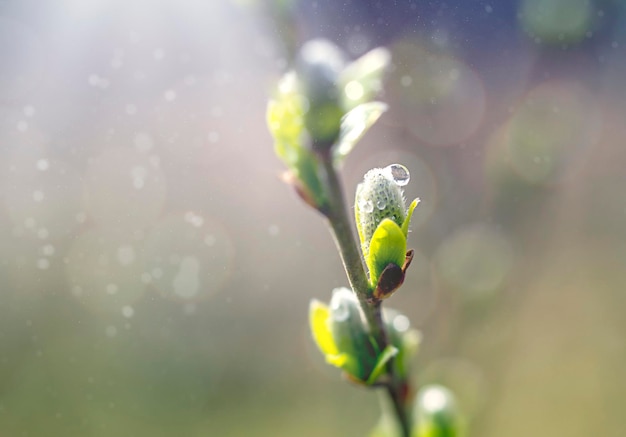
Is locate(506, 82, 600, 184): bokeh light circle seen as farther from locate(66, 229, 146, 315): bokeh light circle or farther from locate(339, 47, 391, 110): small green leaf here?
locate(339, 47, 391, 110): small green leaf

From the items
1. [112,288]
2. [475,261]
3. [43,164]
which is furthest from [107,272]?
[475,261]

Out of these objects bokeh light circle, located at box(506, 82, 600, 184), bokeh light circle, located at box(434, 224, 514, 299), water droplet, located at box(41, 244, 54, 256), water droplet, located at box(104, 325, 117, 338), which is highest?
bokeh light circle, located at box(506, 82, 600, 184)

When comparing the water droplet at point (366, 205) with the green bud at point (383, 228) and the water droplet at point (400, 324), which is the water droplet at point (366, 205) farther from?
the water droplet at point (400, 324)

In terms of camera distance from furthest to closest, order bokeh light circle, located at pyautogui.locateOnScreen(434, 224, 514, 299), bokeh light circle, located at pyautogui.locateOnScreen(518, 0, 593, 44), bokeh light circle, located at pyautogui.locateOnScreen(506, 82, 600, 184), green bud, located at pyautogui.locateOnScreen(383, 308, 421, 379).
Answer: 1. bokeh light circle, located at pyautogui.locateOnScreen(506, 82, 600, 184)
2. bokeh light circle, located at pyautogui.locateOnScreen(518, 0, 593, 44)
3. bokeh light circle, located at pyautogui.locateOnScreen(434, 224, 514, 299)
4. green bud, located at pyautogui.locateOnScreen(383, 308, 421, 379)

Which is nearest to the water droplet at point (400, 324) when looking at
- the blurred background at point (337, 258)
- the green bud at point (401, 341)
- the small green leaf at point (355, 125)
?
the green bud at point (401, 341)

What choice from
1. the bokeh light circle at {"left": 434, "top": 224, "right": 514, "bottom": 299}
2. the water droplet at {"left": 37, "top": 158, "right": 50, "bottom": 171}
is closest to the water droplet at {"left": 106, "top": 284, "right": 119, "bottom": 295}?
the water droplet at {"left": 37, "top": 158, "right": 50, "bottom": 171}

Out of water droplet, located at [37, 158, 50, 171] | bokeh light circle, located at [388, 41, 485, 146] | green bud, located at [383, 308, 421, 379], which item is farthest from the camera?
bokeh light circle, located at [388, 41, 485, 146]

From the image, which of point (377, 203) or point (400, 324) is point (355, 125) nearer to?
point (377, 203)

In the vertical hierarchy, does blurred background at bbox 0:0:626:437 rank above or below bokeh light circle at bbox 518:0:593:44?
below
